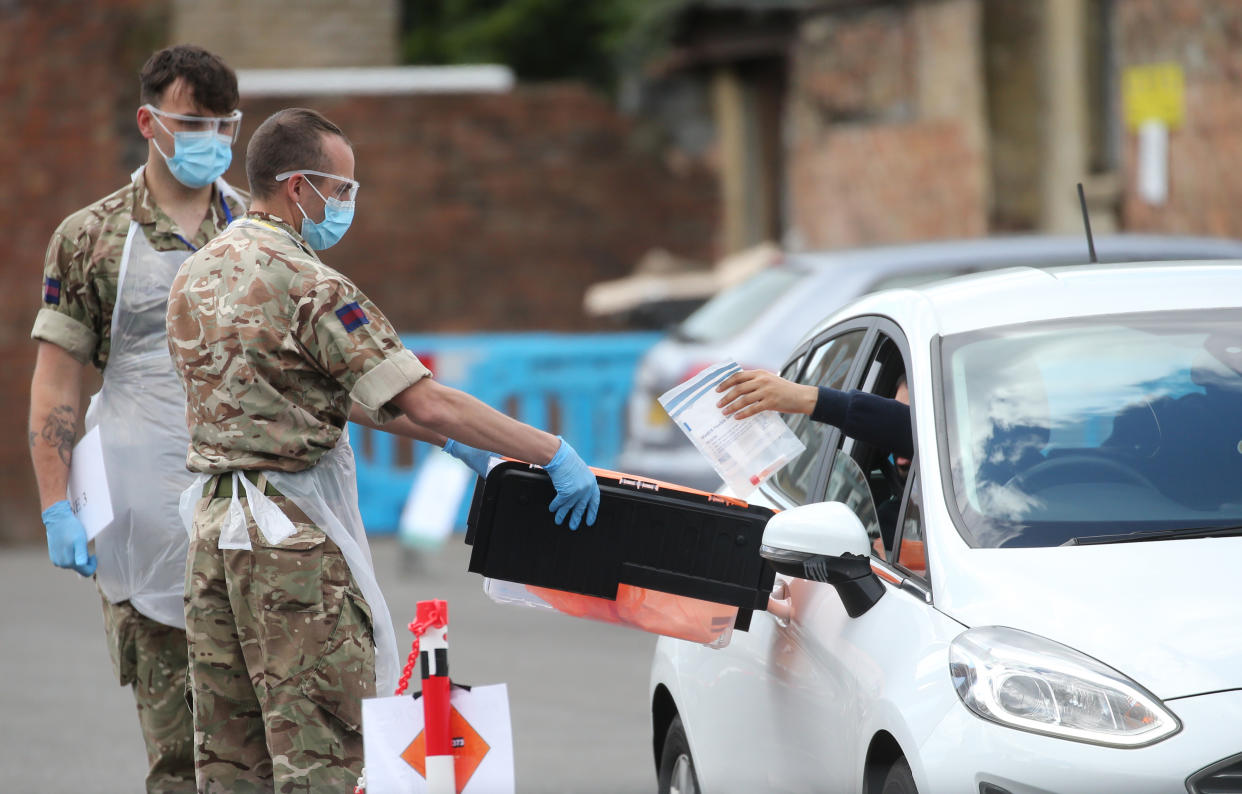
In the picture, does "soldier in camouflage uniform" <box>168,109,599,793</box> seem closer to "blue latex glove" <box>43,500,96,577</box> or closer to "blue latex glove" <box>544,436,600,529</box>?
"blue latex glove" <box>544,436,600,529</box>

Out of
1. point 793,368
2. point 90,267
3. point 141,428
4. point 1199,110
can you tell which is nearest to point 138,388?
point 141,428

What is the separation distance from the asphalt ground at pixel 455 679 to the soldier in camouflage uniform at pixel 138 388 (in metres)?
1.77

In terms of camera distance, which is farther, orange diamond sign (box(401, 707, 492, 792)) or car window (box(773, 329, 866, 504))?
car window (box(773, 329, 866, 504))

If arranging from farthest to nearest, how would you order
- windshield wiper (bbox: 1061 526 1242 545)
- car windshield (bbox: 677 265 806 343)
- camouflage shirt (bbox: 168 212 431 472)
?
car windshield (bbox: 677 265 806 343) → camouflage shirt (bbox: 168 212 431 472) → windshield wiper (bbox: 1061 526 1242 545)

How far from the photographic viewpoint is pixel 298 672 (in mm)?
3799

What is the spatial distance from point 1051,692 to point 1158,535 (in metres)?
0.62

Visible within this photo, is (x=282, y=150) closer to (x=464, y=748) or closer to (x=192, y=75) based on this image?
(x=192, y=75)

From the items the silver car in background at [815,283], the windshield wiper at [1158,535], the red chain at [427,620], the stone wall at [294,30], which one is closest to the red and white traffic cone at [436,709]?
the red chain at [427,620]

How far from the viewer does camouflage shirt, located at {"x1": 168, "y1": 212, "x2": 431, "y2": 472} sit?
371cm

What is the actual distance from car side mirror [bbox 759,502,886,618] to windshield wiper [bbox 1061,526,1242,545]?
413 millimetres

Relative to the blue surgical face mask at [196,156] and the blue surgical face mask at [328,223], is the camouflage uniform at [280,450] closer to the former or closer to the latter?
the blue surgical face mask at [328,223]


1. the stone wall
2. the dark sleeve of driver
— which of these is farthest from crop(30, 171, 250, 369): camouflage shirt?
the stone wall

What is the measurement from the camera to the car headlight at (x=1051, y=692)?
Result: 10.1 ft

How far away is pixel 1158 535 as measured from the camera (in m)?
3.62
